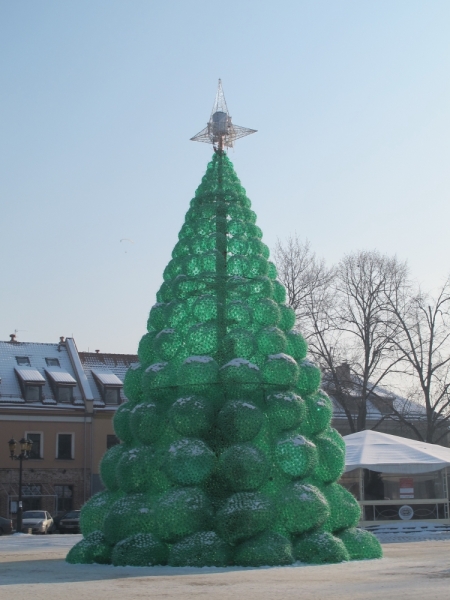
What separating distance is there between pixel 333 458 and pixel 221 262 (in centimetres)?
360

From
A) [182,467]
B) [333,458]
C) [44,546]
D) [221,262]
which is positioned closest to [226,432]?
[182,467]

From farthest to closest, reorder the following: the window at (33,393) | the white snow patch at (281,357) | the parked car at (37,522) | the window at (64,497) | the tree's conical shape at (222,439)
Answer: the window at (33,393) < the window at (64,497) < the parked car at (37,522) < the white snow patch at (281,357) < the tree's conical shape at (222,439)

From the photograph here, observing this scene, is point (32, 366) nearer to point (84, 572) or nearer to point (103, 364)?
point (103, 364)

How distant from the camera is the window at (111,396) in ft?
128

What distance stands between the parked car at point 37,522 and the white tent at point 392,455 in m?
13.0

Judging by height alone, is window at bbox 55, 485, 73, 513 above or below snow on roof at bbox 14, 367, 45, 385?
below

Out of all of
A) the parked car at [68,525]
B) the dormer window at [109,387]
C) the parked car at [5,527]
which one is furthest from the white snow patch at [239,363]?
the dormer window at [109,387]

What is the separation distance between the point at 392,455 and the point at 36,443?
20056mm

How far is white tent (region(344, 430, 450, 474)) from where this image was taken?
2139 cm

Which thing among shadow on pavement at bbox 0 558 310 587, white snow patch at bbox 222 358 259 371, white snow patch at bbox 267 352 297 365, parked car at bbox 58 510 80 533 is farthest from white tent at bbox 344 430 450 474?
parked car at bbox 58 510 80 533

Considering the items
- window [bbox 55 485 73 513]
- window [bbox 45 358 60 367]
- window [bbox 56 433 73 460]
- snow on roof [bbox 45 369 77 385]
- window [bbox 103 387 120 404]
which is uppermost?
window [bbox 45 358 60 367]

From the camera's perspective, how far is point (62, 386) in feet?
126

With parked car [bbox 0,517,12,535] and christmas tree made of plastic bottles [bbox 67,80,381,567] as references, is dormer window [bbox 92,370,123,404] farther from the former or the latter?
christmas tree made of plastic bottles [bbox 67,80,381,567]

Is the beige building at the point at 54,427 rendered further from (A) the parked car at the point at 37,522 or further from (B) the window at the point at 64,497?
(A) the parked car at the point at 37,522
